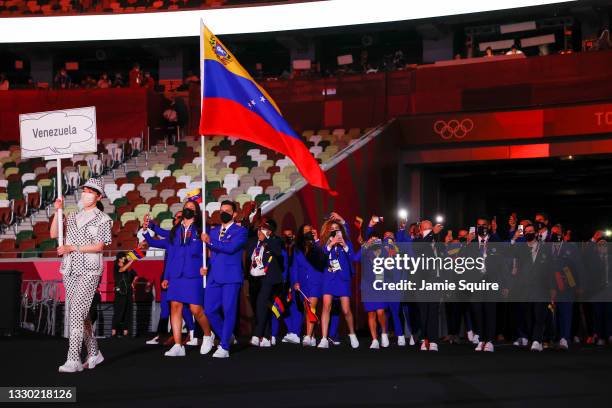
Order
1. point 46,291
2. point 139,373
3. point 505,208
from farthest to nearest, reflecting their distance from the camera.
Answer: point 505,208 → point 46,291 → point 139,373

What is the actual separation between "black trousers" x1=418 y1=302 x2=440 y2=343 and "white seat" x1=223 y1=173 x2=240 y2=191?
10893mm

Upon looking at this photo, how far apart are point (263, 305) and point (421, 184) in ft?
44.4

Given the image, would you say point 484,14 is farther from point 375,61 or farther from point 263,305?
point 263,305

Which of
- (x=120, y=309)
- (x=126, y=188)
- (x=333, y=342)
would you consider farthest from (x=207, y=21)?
(x=333, y=342)

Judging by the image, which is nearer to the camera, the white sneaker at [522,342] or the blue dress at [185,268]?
the blue dress at [185,268]

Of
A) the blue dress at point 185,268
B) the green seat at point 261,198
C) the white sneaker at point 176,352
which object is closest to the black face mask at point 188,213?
the blue dress at point 185,268

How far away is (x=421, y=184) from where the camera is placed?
2725 cm

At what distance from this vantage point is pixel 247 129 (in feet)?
42.8

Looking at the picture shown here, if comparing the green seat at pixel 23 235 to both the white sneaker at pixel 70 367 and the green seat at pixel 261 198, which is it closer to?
the green seat at pixel 261 198

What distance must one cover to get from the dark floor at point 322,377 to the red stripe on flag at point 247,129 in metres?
2.53

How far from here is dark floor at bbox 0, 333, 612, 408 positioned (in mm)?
7988

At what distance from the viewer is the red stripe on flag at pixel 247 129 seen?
12773 millimetres

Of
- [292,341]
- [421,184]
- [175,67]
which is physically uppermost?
[175,67]

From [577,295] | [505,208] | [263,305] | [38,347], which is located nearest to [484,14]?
[505,208]
